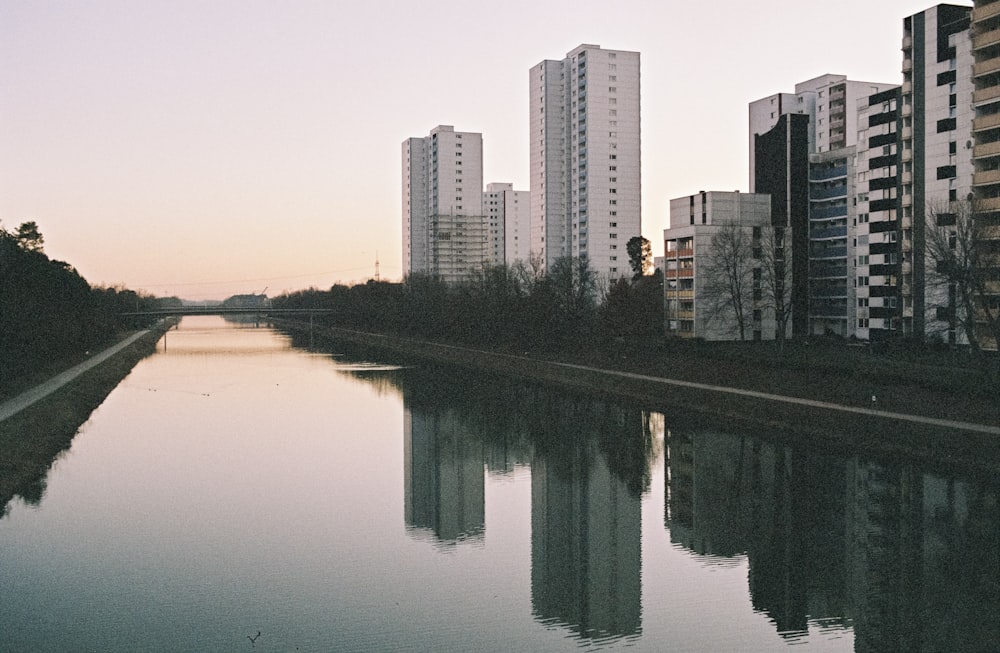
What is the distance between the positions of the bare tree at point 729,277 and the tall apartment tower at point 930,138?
Answer: 7.62 meters

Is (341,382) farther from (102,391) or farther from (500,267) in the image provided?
(500,267)

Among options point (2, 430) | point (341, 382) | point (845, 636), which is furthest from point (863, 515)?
point (341, 382)

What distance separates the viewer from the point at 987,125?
3450 cm

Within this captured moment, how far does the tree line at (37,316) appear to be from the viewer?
2919 cm

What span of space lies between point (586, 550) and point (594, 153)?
71.1m

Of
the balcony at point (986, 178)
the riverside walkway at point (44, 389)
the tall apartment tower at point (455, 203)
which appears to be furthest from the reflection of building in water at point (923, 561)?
the tall apartment tower at point (455, 203)

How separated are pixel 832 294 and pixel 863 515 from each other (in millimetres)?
38971

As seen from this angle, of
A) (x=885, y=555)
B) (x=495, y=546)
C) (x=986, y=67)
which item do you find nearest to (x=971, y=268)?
(x=986, y=67)

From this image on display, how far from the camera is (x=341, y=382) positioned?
39812 mm

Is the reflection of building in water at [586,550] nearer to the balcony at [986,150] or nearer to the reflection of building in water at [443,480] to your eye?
the reflection of building in water at [443,480]

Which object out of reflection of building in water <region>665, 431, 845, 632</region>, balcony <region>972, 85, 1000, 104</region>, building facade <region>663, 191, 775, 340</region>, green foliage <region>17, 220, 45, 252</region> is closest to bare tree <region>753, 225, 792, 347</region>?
building facade <region>663, 191, 775, 340</region>

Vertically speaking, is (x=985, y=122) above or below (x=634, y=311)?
above

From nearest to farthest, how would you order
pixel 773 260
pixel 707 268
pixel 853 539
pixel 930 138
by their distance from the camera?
pixel 853 539 → pixel 930 138 → pixel 707 268 → pixel 773 260

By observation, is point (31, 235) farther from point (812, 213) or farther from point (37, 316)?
point (812, 213)
